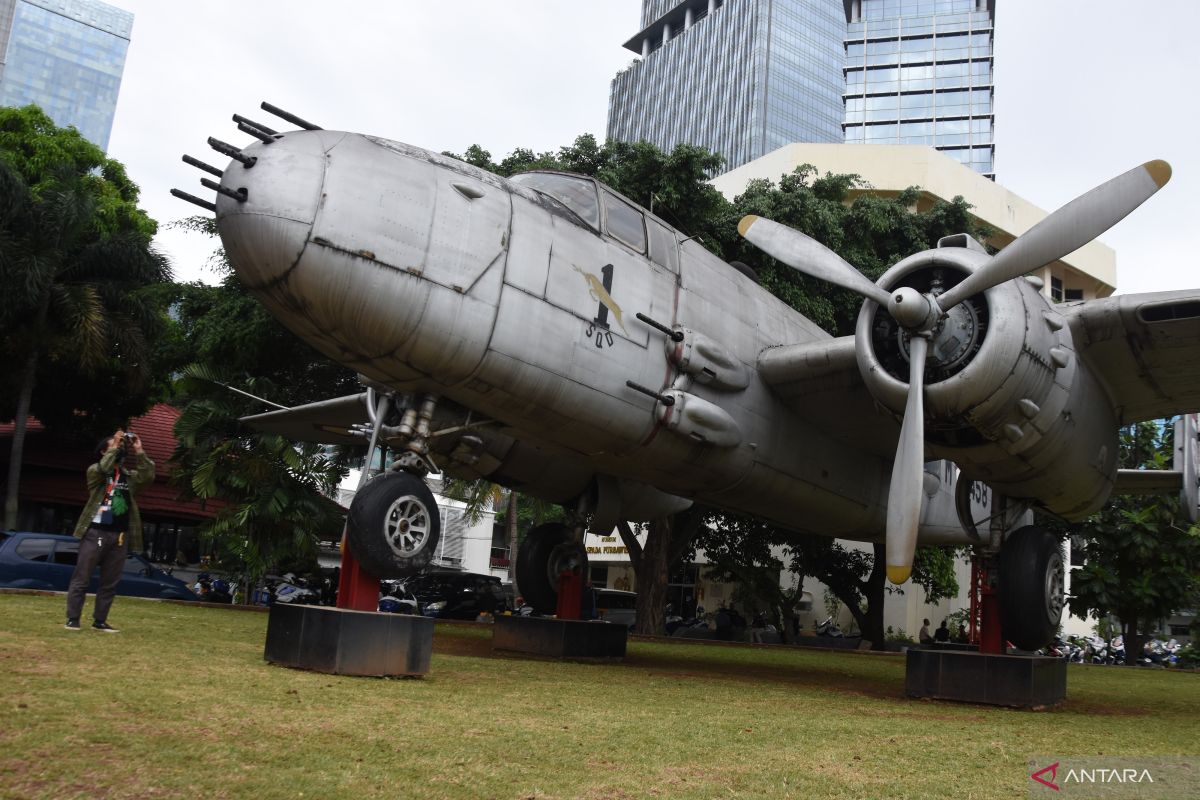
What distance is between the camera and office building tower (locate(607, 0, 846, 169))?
137375 mm

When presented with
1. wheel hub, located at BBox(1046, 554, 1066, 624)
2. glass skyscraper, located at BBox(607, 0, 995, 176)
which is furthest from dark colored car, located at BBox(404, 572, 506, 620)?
glass skyscraper, located at BBox(607, 0, 995, 176)

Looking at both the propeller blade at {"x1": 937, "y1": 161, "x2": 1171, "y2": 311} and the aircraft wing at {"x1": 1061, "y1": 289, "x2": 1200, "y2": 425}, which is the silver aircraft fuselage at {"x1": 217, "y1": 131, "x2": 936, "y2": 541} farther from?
the aircraft wing at {"x1": 1061, "y1": 289, "x2": 1200, "y2": 425}

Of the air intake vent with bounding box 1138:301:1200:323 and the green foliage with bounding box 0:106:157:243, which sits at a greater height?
the green foliage with bounding box 0:106:157:243

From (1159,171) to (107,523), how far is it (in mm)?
10716

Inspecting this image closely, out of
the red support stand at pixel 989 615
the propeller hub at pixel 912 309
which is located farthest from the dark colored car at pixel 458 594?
the propeller hub at pixel 912 309

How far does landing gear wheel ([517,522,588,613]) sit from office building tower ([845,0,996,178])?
128 metres

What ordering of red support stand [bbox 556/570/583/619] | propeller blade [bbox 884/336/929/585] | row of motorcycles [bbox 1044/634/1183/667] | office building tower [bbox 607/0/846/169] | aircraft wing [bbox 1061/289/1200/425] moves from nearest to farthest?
propeller blade [bbox 884/336/929/585], aircraft wing [bbox 1061/289/1200/425], red support stand [bbox 556/570/583/619], row of motorcycles [bbox 1044/634/1183/667], office building tower [bbox 607/0/846/169]

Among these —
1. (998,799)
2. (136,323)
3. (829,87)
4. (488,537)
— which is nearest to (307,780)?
(998,799)

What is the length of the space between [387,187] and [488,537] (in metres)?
54.7

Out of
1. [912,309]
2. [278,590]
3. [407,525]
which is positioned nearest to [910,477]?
[912,309]

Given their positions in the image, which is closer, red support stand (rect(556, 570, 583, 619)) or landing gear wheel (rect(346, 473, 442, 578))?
landing gear wheel (rect(346, 473, 442, 578))

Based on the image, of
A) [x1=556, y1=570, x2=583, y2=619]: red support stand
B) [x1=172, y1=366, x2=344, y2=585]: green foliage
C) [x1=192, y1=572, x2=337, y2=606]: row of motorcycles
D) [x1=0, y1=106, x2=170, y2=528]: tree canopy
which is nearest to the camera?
[x1=556, y1=570, x2=583, y2=619]: red support stand

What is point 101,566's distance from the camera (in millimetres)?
8922

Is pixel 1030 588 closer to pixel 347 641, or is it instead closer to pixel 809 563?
pixel 347 641
